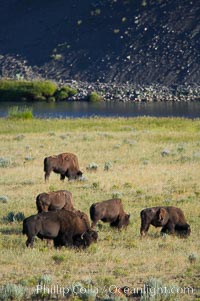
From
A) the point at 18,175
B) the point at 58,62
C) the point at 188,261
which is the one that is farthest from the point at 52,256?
the point at 58,62

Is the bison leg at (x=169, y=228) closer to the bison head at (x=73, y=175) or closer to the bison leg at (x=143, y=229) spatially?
the bison leg at (x=143, y=229)

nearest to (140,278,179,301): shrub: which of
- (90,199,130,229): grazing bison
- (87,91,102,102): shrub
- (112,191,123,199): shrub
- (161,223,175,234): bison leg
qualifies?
(161,223,175,234): bison leg

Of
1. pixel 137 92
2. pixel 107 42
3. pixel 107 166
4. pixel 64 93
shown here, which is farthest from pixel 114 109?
pixel 107 166

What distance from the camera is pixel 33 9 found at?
130 metres

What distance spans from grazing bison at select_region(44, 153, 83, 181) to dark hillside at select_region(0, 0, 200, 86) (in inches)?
2954

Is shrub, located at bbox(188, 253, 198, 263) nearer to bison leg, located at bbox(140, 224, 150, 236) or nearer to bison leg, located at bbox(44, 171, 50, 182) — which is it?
bison leg, located at bbox(140, 224, 150, 236)

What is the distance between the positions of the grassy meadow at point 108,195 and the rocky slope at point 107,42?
56.7 meters

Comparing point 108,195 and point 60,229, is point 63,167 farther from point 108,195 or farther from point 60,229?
point 60,229

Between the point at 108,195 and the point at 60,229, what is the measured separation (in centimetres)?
674

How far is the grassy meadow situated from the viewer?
49.7 feet

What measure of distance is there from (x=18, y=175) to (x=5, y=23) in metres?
102

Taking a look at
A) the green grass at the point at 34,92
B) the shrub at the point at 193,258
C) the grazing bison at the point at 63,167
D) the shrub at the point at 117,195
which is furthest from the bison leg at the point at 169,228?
the green grass at the point at 34,92

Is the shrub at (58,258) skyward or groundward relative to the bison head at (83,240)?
groundward

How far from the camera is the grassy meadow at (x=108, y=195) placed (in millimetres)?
15141
